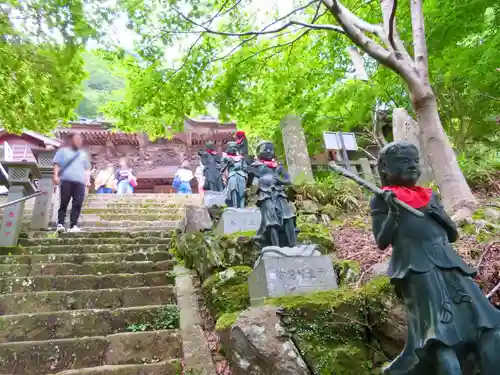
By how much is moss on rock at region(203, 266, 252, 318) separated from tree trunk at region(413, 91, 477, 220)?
120 inches

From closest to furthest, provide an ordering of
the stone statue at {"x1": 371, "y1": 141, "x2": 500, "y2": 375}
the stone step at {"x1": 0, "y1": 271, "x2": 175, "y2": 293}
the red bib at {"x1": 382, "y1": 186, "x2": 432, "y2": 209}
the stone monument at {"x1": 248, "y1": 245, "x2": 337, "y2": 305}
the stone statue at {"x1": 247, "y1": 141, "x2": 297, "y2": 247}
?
the stone statue at {"x1": 371, "y1": 141, "x2": 500, "y2": 375} → the red bib at {"x1": 382, "y1": 186, "x2": 432, "y2": 209} → the stone monument at {"x1": 248, "y1": 245, "x2": 337, "y2": 305} → the stone statue at {"x1": 247, "y1": 141, "x2": 297, "y2": 247} → the stone step at {"x1": 0, "y1": 271, "x2": 175, "y2": 293}

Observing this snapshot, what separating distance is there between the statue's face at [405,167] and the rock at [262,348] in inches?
59.9

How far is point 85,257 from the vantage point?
5707 mm

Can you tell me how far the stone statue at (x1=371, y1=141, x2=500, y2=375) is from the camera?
191cm

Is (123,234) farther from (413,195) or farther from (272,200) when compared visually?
(413,195)

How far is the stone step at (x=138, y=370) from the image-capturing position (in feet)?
10.0

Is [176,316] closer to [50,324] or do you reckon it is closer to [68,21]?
[50,324]

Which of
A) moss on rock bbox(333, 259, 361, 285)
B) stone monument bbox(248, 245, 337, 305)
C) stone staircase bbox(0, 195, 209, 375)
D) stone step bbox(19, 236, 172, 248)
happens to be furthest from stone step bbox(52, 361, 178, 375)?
stone step bbox(19, 236, 172, 248)

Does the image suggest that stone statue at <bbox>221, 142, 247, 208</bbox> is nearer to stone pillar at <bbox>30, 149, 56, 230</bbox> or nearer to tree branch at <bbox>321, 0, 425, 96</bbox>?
tree branch at <bbox>321, 0, 425, 96</bbox>

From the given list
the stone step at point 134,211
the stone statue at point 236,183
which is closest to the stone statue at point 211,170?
the stone step at point 134,211

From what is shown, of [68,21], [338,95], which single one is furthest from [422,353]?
[338,95]

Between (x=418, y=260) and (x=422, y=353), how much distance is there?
Answer: 0.51 meters

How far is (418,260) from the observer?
2.15 meters

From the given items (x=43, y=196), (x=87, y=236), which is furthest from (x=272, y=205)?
(x=43, y=196)
